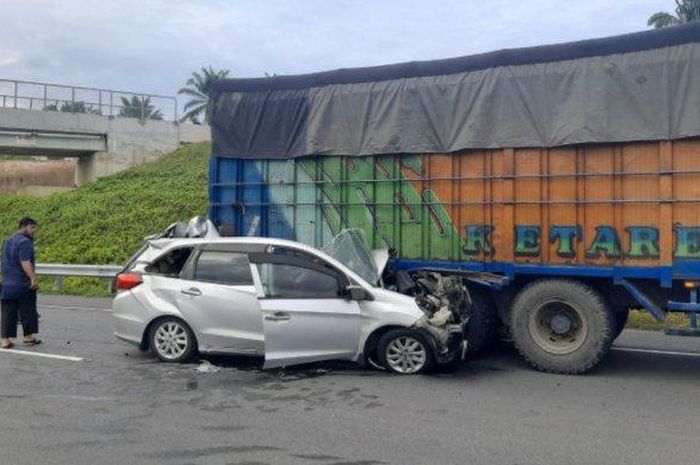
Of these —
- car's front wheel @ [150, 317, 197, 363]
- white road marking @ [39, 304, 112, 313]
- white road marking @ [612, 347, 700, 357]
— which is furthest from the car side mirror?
white road marking @ [39, 304, 112, 313]

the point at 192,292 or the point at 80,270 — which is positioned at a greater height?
the point at 80,270

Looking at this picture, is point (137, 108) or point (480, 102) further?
point (137, 108)

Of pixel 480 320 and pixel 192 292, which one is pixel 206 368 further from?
pixel 480 320

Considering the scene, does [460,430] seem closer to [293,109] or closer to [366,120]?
[366,120]

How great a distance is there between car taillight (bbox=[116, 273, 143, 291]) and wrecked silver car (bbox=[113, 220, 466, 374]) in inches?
0.6

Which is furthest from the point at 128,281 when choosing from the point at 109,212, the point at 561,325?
the point at 109,212

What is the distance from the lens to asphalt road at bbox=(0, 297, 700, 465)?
5.24 m

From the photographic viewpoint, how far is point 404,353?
7711 millimetres

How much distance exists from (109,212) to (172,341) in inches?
630

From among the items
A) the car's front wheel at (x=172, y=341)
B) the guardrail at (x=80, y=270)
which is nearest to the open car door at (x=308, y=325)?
the car's front wheel at (x=172, y=341)

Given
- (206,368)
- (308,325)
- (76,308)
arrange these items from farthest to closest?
(76,308), (206,368), (308,325)

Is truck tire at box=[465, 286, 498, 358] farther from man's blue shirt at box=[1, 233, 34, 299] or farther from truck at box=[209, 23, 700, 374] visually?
man's blue shirt at box=[1, 233, 34, 299]

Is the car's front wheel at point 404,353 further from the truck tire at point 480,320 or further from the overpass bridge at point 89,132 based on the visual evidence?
the overpass bridge at point 89,132

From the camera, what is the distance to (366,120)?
9.49m
